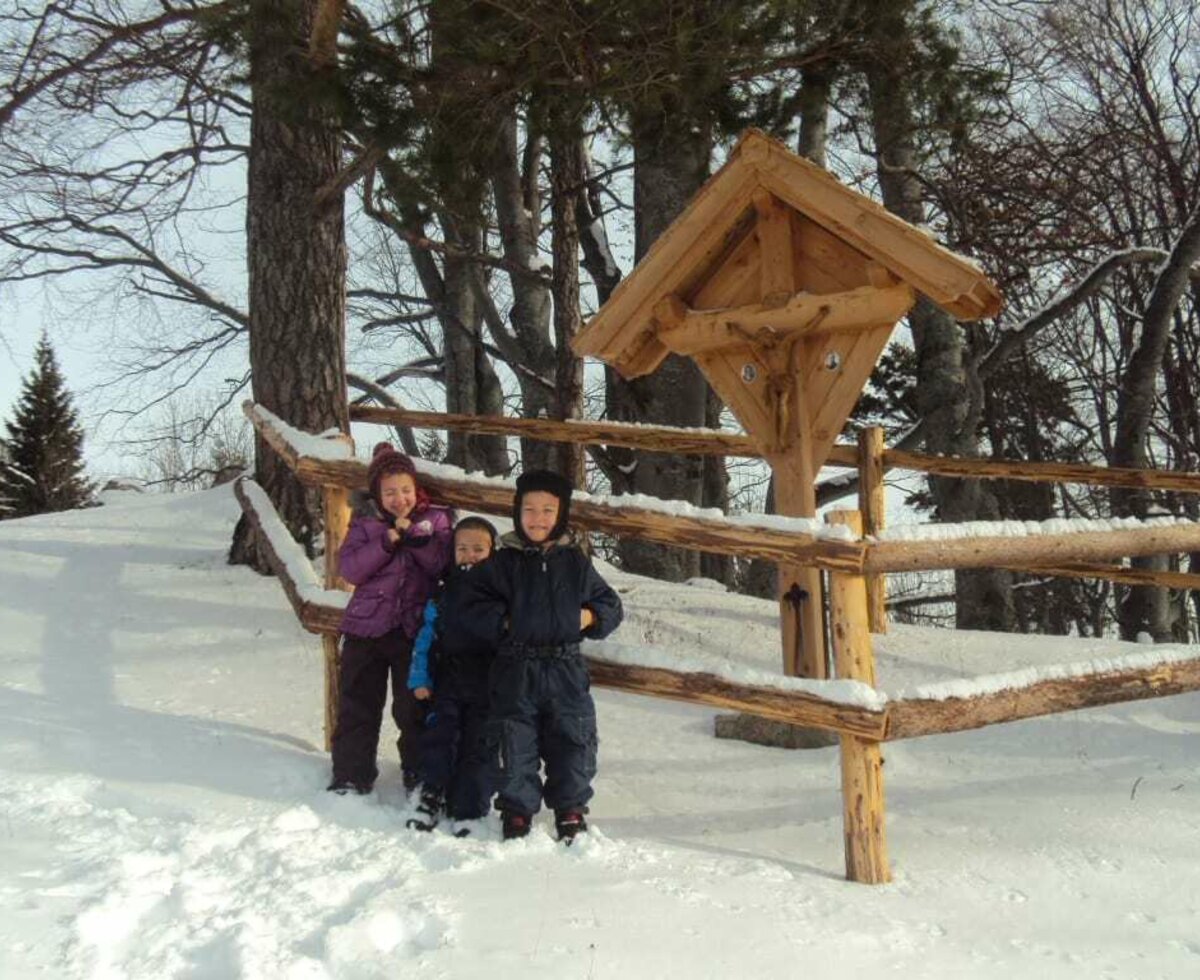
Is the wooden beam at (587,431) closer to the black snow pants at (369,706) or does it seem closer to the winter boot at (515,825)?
A: the black snow pants at (369,706)

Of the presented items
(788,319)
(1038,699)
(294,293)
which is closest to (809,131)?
(294,293)

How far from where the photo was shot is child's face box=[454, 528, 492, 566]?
402cm

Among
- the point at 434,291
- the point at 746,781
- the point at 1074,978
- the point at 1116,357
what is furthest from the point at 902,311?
the point at 1116,357

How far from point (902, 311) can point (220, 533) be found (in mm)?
6292

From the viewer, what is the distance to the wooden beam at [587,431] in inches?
264

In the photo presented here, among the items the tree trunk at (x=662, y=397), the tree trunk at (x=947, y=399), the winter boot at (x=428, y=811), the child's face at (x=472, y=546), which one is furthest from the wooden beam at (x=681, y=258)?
the tree trunk at (x=947, y=399)

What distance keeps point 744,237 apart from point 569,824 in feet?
9.23

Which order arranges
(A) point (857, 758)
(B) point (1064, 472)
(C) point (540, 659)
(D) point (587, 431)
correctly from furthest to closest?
1. (D) point (587, 431)
2. (B) point (1064, 472)
3. (C) point (540, 659)
4. (A) point (857, 758)

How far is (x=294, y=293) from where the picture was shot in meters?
7.16

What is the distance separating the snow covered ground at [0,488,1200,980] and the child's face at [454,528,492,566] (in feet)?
3.28

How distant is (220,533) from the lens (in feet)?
27.9

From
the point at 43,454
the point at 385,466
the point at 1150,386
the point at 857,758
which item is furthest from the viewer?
the point at 43,454

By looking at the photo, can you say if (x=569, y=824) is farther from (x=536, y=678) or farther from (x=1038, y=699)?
(x=1038, y=699)

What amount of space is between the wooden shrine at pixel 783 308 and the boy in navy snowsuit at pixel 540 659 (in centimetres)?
134
